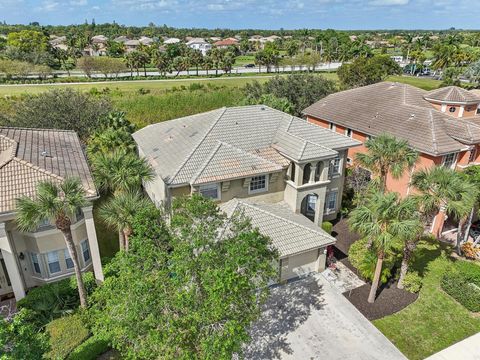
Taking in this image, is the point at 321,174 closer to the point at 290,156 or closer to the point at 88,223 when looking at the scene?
the point at 290,156

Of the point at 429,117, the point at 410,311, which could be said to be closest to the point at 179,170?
the point at 410,311

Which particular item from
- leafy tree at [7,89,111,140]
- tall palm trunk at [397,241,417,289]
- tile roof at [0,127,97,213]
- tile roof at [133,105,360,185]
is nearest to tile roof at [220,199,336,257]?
tile roof at [133,105,360,185]

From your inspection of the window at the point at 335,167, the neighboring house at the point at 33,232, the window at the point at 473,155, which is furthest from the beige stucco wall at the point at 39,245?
the window at the point at 473,155

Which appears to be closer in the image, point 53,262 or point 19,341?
point 19,341

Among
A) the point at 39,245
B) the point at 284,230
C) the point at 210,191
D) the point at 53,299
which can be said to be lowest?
the point at 53,299

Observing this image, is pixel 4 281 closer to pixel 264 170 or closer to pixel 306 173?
pixel 264 170

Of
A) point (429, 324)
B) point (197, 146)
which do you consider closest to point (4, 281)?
point (197, 146)
